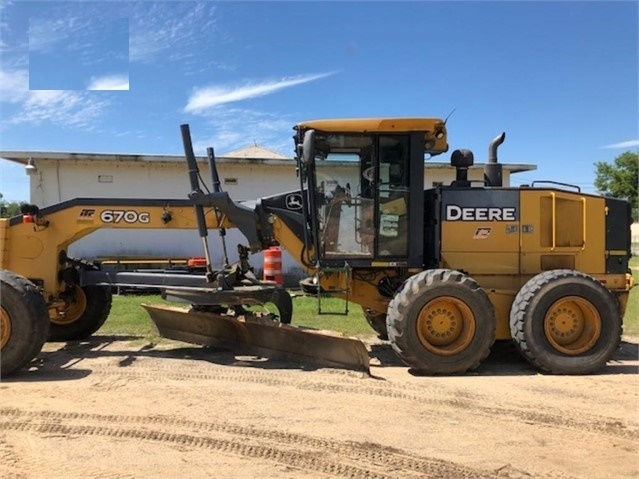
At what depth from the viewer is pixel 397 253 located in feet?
23.5

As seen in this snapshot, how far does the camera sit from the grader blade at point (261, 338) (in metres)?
6.53

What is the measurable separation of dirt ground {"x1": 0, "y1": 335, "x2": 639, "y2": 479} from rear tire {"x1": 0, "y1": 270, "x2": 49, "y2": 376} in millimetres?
242

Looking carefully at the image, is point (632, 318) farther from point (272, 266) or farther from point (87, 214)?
point (87, 214)

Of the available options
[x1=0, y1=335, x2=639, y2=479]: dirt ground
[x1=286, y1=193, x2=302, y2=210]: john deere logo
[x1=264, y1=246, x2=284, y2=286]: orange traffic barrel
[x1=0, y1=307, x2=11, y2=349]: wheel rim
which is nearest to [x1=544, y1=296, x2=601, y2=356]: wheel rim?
[x1=0, y1=335, x2=639, y2=479]: dirt ground

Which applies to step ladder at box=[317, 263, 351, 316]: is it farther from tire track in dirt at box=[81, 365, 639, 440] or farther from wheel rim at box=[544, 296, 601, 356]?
wheel rim at box=[544, 296, 601, 356]

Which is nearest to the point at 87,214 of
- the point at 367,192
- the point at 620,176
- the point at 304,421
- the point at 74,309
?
the point at 74,309

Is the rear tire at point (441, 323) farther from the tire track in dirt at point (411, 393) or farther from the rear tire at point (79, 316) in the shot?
the rear tire at point (79, 316)

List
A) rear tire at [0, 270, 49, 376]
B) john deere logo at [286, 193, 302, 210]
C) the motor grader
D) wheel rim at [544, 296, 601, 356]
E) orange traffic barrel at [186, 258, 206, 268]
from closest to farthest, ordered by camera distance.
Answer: rear tire at [0, 270, 49, 376], the motor grader, wheel rim at [544, 296, 601, 356], john deere logo at [286, 193, 302, 210], orange traffic barrel at [186, 258, 206, 268]

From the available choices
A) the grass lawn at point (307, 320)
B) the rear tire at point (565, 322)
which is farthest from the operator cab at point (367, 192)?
the rear tire at point (565, 322)

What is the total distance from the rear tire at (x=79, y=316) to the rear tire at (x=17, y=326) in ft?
5.82

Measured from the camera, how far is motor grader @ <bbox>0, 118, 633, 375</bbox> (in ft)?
21.7

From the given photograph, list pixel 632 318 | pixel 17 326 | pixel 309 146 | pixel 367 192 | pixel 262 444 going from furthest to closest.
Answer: pixel 632 318, pixel 367 192, pixel 309 146, pixel 17 326, pixel 262 444

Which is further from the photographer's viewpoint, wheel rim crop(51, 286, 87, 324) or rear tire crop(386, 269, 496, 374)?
wheel rim crop(51, 286, 87, 324)

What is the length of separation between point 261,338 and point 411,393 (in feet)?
7.09
